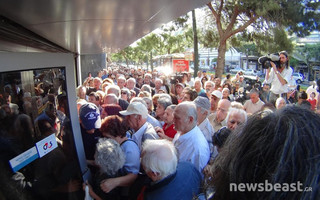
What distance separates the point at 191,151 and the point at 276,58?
3964mm

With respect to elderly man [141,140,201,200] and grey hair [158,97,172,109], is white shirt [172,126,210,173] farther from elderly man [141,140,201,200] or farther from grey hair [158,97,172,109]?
grey hair [158,97,172,109]

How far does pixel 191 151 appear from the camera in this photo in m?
2.73

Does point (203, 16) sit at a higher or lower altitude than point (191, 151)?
higher

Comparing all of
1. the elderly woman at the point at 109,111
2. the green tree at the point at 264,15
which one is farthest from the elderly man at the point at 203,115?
the green tree at the point at 264,15

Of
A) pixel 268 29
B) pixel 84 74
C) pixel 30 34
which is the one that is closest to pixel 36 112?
pixel 30 34

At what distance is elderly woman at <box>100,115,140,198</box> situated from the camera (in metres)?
2.22

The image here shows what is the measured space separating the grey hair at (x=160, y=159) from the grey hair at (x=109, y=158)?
30cm

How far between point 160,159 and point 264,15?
14255 millimetres

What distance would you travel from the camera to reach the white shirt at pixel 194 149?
8.77ft

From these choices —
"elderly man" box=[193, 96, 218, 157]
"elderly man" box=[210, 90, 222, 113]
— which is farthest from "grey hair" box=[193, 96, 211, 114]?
"elderly man" box=[210, 90, 222, 113]

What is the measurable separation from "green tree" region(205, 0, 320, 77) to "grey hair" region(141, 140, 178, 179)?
1317cm

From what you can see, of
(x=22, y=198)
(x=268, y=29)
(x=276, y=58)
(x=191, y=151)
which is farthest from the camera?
(x=268, y=29)

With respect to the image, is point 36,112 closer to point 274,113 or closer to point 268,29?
point 274,113

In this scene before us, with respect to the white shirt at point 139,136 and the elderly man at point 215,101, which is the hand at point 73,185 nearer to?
the white shirt at point 139,136
